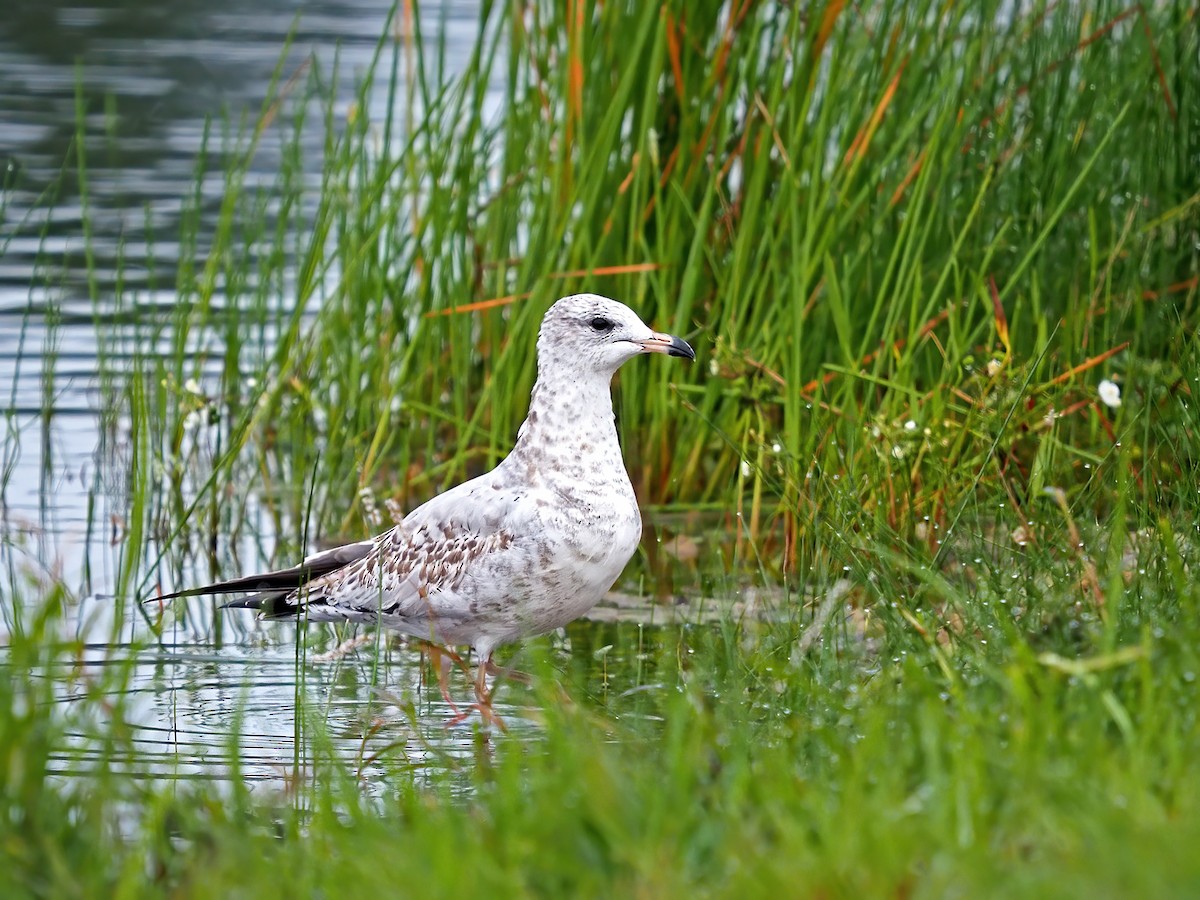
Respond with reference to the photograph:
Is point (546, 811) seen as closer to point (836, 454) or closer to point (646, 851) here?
point (646, 851)

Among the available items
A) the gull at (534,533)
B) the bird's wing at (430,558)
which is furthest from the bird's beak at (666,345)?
the bird's wing at (430,558)

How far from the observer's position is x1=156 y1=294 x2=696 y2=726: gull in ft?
16.0

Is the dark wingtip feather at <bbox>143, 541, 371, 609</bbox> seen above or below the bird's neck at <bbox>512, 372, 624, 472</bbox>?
below

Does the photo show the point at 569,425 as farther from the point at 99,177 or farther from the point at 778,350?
the point at 99,177

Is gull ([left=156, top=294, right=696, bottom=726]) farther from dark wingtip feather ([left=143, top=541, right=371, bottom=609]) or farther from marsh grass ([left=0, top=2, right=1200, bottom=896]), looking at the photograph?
marsh grass ([left=0, top=2, right=1200, bottom=896])

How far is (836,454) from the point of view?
539cm

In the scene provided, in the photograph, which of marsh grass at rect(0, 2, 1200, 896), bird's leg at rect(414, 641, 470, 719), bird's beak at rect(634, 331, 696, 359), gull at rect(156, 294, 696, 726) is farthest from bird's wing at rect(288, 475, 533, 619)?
bird's beak at rect(634, 331, 696, 359)

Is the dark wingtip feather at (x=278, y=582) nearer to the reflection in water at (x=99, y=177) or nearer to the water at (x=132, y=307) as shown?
the water at (x=132, y=307)

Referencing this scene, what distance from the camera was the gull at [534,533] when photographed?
489 centimetres

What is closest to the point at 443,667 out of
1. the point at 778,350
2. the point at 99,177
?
the point at 778,350

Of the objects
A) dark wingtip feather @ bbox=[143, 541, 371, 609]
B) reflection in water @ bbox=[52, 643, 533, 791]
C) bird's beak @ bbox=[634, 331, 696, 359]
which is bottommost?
reflection in water @ bbox=[52, 643, 533, 791]

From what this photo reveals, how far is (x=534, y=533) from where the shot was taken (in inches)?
192

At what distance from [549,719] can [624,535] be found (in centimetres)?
177

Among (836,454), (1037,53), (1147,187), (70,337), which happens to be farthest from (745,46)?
(70,337)
